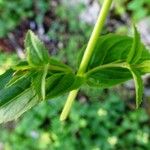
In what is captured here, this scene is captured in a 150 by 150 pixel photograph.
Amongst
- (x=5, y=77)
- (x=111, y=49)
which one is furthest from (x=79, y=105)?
(x=5, y=77)

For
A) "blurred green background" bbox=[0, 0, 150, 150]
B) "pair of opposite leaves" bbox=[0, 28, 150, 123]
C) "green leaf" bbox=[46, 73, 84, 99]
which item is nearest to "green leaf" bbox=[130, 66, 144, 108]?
"pair of opposite leaves" bbox=[0, 28, 150, 123]

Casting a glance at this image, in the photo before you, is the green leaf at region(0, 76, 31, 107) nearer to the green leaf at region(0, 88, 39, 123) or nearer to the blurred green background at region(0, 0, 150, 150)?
the green leaf at region(0, 88, 39, 123)

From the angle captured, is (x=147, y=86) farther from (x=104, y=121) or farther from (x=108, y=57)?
(x=108, y=57)

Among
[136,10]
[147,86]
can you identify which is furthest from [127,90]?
[136,10]

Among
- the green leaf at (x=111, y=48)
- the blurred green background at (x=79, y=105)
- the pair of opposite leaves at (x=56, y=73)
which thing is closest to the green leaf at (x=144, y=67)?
the pair of opposite leaves at (x=56, y=73)

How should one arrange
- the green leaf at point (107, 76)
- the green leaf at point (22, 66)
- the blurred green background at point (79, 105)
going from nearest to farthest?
1. the green leaf at point (22, 66)
2. the green leaf at point (107, 76)
3. the blurred green background at point (79, 105)

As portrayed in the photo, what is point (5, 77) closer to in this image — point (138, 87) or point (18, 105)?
point (18, 105)

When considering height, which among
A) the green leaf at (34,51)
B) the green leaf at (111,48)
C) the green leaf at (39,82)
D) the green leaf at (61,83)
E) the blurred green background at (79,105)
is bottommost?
the blurred green background at (79,105)

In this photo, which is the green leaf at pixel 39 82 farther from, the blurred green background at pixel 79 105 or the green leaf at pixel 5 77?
the blurred green background at pixel 79 105
